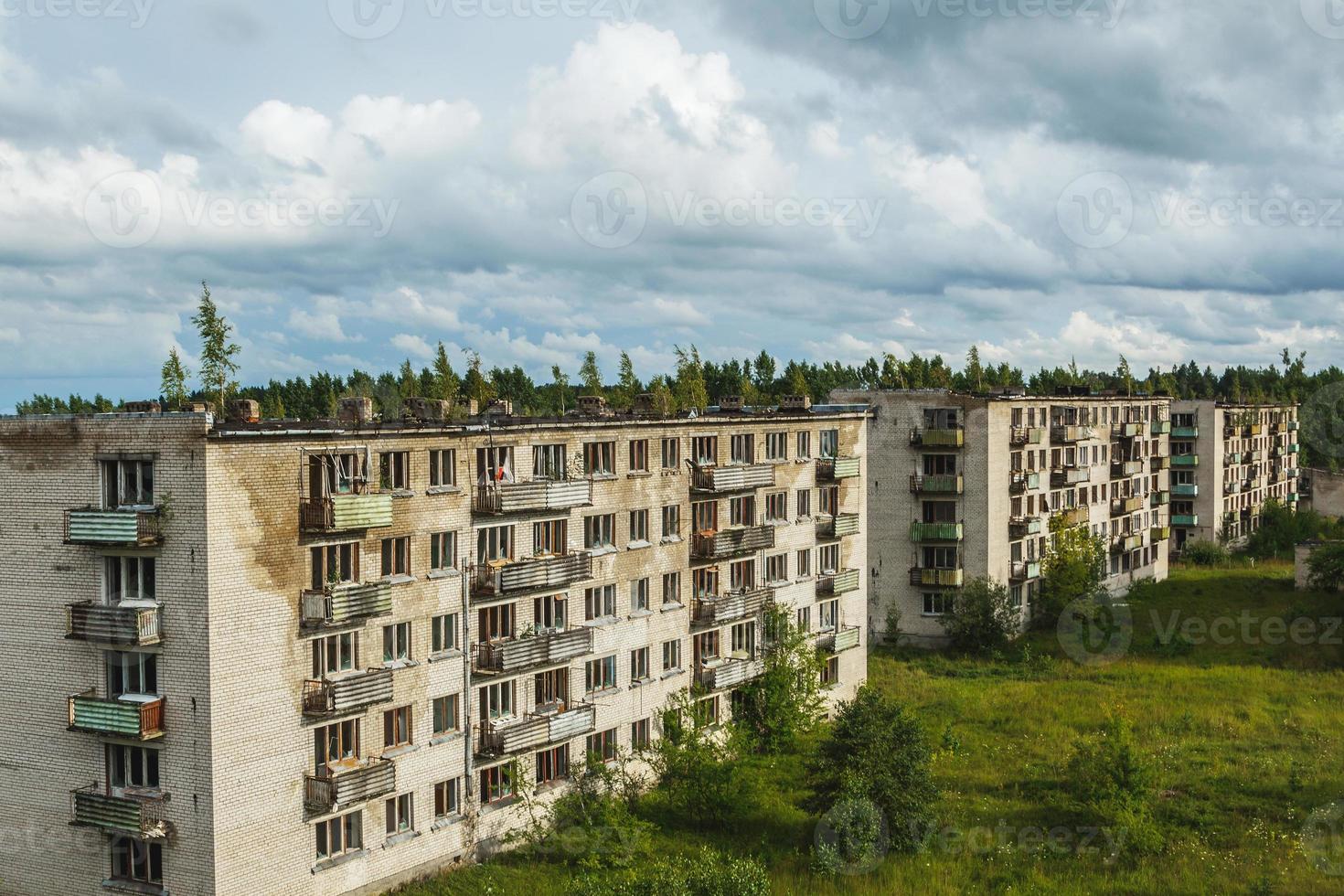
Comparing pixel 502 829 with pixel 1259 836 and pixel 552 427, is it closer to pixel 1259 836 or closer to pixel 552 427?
pixel 552 427

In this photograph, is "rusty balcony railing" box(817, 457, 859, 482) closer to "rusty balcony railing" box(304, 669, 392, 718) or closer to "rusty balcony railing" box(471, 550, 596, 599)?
"rusty balcony railing" box(471, 550, 596, 599)

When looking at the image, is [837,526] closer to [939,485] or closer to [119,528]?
[939,485]

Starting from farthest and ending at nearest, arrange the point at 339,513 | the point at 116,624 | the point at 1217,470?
the point at 1217,470 → the point at 339,513 → the point at 116,624

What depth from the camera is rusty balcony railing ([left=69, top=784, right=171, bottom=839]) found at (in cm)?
3362

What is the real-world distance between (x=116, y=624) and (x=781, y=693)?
31.8 m

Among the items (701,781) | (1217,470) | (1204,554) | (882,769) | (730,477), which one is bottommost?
(701,781)

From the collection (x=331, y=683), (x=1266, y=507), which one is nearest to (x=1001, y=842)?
(x=331, y=683)

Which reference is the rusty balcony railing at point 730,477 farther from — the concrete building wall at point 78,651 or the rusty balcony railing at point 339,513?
the concrete building wall at point 78,651

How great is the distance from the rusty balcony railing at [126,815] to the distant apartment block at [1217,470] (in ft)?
346

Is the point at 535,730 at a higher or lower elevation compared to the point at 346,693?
lower

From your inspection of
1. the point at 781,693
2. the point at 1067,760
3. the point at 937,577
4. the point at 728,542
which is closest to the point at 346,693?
the point at 728,542

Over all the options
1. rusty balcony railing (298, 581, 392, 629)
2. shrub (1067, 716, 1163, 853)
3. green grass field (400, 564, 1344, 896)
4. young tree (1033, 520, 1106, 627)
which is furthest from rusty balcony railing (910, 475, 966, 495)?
rusty balcony railing (298, 581, 392, 629)

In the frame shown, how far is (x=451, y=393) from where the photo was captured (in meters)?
57.3

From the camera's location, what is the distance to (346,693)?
36.2 metres
